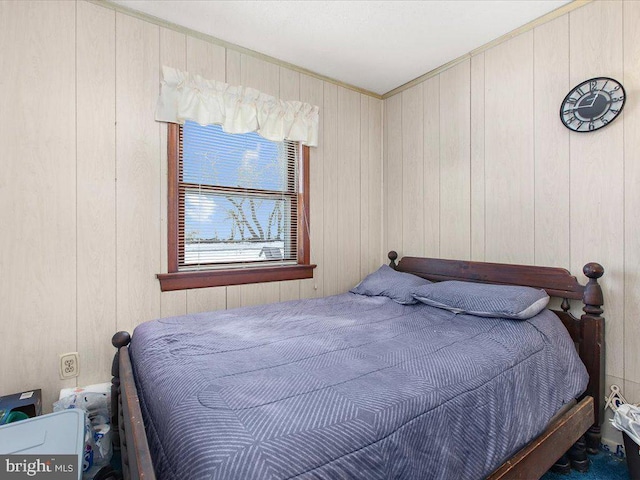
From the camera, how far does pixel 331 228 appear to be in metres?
3.03

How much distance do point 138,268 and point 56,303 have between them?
0.46m

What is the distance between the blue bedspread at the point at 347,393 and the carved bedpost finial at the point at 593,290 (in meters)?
0.20

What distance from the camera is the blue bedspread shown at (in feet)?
2.72

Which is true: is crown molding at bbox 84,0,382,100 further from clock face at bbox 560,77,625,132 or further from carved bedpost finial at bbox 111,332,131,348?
carved bedpost finial at bbox 111,332,131,348

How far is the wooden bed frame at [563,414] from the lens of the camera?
3.92 feet

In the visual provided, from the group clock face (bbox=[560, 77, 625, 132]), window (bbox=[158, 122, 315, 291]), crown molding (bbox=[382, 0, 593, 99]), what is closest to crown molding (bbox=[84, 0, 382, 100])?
crown molding (bbox=[382, 0, 593, 99])

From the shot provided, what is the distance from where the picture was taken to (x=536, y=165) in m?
2.22

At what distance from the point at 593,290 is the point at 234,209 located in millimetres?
2342

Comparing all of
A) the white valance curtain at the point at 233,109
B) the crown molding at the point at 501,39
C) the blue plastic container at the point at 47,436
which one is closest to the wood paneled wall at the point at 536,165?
the crown molding at the point at 501,39

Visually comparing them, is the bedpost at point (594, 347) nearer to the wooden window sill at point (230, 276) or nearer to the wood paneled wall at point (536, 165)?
the wood paneled wall at point (536, 165)

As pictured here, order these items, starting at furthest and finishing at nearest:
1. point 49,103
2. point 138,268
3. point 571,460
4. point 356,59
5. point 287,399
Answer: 1. point 356,59
2. point 138,268
3. point 49,103
4. point 571,460
5. point 287,399

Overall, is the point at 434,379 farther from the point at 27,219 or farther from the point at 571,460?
the point at 27,219

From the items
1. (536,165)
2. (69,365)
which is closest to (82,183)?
(69,365)

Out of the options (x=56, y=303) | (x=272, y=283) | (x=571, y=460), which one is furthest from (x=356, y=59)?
(x=571, y=460)
